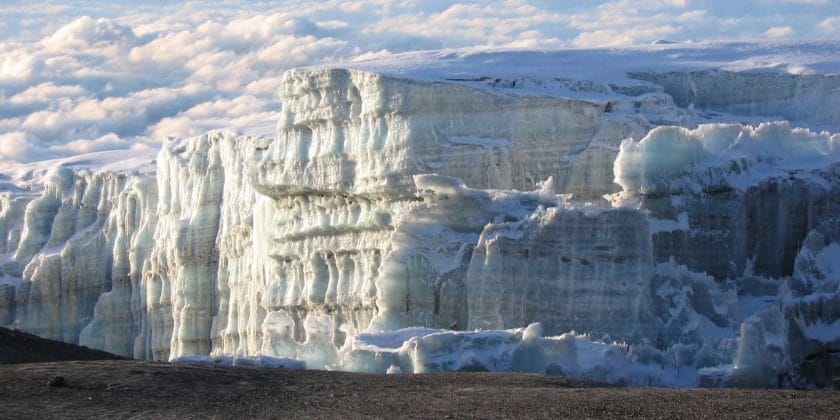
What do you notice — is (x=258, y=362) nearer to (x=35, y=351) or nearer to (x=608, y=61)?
(x=35, y=351)

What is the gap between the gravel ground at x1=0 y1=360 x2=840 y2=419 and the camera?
82.6 ft

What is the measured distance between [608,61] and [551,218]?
32.6 ft

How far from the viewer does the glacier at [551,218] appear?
3412 centimetres

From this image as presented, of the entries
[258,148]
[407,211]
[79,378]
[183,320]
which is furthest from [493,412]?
[183,320]

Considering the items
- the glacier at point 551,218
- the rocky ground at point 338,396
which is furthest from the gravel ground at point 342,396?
the glacier at point 551,218

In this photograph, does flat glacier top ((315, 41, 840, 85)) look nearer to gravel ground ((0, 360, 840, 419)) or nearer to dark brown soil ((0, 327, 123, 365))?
dark brown soil ((0, 327, 123, 365))

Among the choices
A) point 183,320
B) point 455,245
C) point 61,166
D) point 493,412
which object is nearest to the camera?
point 493,412

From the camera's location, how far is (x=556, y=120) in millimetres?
39406

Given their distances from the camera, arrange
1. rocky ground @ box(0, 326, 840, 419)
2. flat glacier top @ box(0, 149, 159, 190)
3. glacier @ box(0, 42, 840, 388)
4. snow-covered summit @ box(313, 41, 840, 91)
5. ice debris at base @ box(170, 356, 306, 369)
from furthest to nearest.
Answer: flat glacier top @ box(0, 149, 159, 190)
snow-covered summit @ box(313, 41, 840, 91)
glacier @ box(0, 42, 840, 388)
ice debris at base @ box(170, 356, 306, 369)
rocky ground @ box(0, 326, 840, 419)

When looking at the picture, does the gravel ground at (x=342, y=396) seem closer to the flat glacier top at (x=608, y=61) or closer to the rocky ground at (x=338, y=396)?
the rocky ground at (x=338, y=396)

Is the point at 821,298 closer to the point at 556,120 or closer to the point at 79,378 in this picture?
the point at 556,120

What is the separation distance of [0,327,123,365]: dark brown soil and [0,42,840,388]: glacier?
96.0 inches

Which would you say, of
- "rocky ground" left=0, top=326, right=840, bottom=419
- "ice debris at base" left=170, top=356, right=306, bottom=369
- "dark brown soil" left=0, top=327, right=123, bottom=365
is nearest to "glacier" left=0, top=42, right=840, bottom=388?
"ice debris at base" left=170, top=356, right=306, bottom=369

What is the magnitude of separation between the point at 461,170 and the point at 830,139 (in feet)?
25.0
